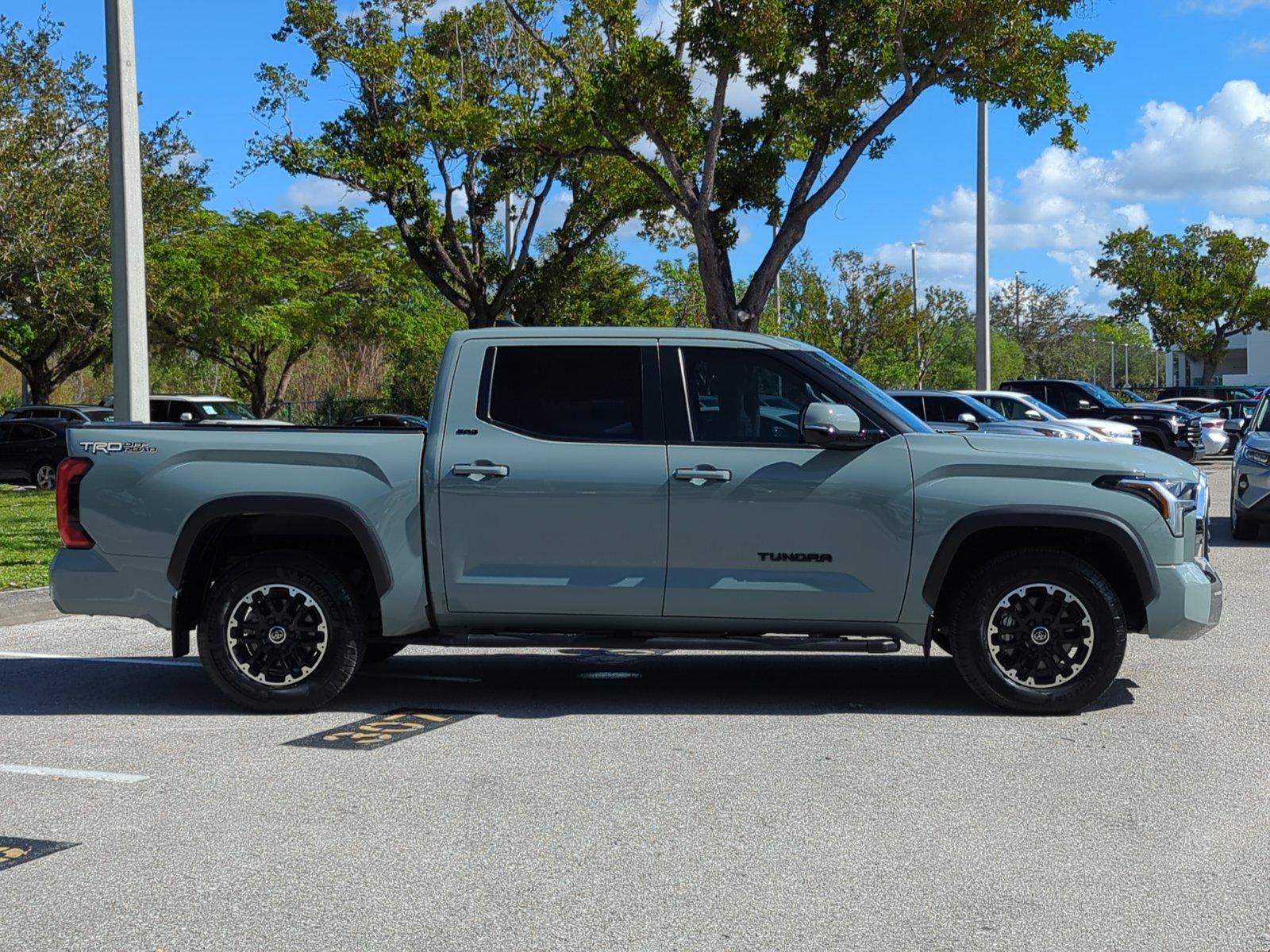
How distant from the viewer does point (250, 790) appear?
5.79m

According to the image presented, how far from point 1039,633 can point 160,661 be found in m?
5.49

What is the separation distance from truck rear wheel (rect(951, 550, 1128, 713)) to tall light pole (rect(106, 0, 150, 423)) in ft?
26.0

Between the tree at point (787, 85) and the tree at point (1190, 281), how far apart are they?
40.1m

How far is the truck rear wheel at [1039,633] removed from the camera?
693cm

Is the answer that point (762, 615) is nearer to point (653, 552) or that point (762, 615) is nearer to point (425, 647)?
point (653, 552)

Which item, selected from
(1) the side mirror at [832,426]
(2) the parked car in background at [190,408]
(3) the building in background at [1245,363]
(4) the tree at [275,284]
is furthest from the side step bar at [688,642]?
(3) the building in background at [1245,363]

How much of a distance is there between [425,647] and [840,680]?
2.94 m

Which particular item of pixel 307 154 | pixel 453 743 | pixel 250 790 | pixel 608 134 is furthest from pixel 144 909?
pixel 307 154

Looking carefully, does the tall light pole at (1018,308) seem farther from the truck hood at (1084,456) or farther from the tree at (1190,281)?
the truck hood at (1084,456)

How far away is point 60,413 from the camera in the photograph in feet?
91.4

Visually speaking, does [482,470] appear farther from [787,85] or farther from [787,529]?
[787,85]

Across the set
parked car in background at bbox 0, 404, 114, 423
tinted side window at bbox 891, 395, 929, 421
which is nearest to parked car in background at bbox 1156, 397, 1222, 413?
tinted side window at bbox 891, 395, 929, 421

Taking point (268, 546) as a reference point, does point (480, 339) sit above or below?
above

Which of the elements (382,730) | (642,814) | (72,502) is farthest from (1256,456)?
(72,502)
